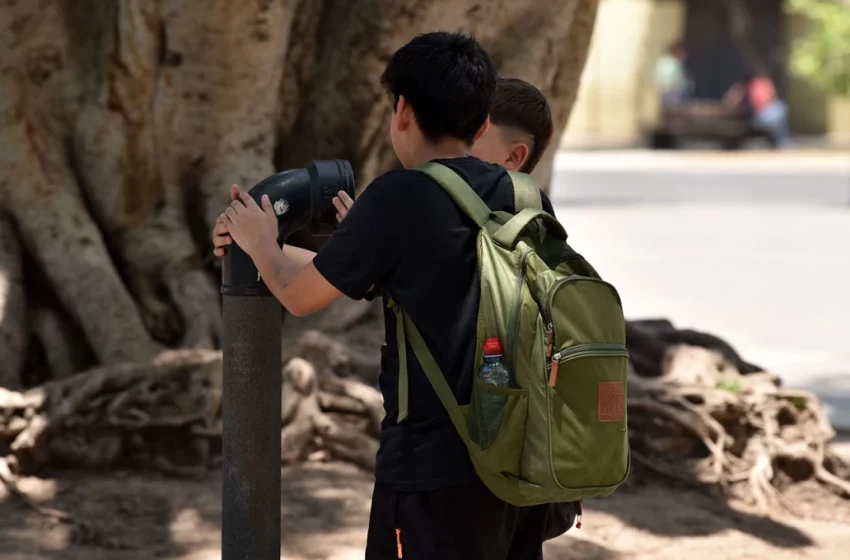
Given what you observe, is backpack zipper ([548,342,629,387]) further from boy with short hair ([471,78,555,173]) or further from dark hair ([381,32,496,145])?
boy with short hair ([471,78,555,173])

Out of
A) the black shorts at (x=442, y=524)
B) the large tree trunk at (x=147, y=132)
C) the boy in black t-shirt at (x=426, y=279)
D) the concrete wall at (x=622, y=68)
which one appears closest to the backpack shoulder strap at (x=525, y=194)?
the boy in black t-shirt at (x=426, y=279)

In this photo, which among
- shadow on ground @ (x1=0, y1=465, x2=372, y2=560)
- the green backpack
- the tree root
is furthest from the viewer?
the tree root

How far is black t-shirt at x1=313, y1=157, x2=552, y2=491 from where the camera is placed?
2629mm

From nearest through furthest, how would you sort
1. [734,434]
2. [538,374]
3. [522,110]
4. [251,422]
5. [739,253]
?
[538,374]
[251,422]
[522,110]
[734,434]
[739,253]

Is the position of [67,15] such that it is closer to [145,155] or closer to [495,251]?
[145,155]

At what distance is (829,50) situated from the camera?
74.5 ft

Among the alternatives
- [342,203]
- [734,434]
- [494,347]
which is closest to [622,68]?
[734,434]

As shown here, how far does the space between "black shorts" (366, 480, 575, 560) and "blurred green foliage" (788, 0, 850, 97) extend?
21.0 m

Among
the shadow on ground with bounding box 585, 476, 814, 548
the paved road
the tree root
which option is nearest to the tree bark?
the tree root

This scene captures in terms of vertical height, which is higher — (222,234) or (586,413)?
(222,234)

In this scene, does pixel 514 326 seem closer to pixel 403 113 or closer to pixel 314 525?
pixel 403 113

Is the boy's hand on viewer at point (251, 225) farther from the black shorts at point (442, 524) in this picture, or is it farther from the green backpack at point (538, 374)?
the black shorts at point (442, 524)

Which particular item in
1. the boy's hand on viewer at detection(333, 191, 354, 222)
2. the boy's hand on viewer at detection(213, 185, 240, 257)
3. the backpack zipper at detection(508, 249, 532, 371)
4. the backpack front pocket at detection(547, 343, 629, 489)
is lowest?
the backpack front pocket at detection(547, 343, 629, 489)

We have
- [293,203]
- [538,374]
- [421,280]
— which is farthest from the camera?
[293,203]
